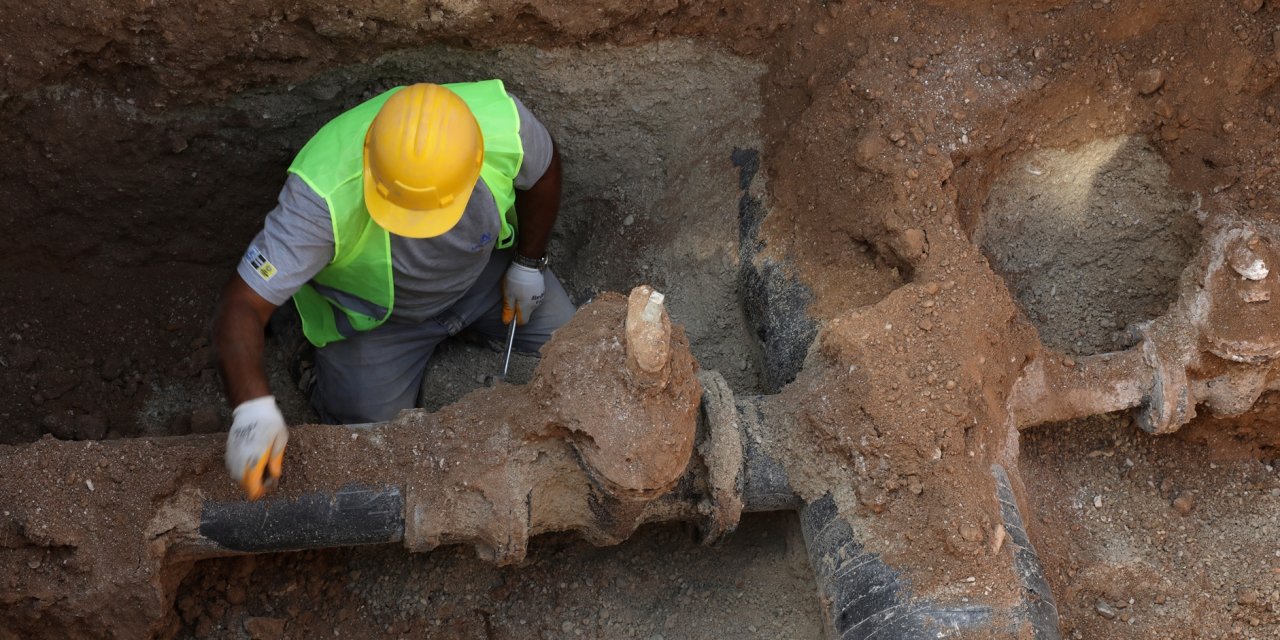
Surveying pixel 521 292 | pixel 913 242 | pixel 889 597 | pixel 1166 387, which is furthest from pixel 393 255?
pixel 1166 387

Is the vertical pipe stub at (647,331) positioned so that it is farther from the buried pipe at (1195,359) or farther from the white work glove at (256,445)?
the buried pipe at (1195,359)

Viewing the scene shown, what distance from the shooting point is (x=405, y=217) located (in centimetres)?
302

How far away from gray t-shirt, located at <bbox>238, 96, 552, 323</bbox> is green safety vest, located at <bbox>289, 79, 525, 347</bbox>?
0.12 feet

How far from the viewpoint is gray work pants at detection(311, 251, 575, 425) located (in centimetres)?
386

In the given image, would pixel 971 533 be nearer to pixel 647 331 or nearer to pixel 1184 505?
pixel 647 331

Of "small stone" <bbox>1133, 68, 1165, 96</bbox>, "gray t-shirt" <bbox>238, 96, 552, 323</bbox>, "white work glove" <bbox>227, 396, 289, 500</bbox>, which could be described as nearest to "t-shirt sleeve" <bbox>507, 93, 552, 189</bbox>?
"gray t-shirt" <bbox>238, 96, 552, 323</bbox>

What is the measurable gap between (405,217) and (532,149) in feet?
1.78

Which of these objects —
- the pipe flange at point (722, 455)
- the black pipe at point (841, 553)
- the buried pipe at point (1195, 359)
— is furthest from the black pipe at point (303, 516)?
the buried pipe at point (1195, 359)

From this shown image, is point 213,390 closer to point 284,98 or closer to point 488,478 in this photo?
point 284,98

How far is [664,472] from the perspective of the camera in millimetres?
2789

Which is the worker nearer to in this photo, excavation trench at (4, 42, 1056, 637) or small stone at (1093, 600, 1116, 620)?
excavation trench at (4, 42, 1056, 637)

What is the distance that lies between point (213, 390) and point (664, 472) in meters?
2.08

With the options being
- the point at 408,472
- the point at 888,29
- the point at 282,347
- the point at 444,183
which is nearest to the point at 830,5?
the point at 888,29

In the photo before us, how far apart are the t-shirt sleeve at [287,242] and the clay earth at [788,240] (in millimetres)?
480
